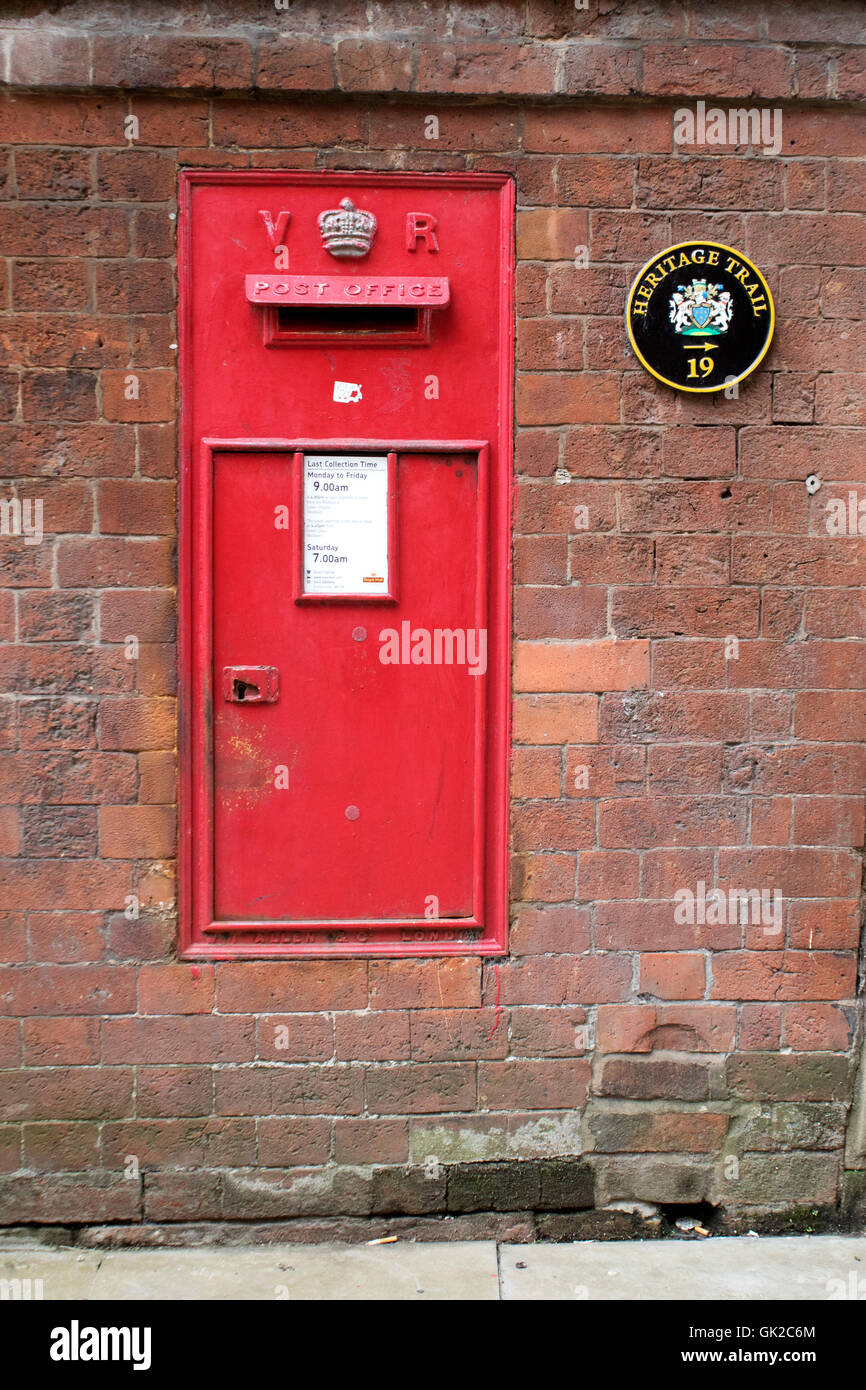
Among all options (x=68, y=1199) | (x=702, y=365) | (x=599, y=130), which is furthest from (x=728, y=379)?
(x=68, y=1199)

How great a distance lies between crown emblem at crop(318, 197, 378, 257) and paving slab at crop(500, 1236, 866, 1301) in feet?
10.9

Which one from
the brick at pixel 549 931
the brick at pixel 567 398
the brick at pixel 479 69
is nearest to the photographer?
the brick at pixel 479 69

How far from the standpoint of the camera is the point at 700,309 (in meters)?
3.42

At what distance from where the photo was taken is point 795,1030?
141 inches

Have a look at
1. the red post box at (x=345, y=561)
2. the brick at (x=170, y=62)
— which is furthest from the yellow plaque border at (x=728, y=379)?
the brick at (x=170, y=62)

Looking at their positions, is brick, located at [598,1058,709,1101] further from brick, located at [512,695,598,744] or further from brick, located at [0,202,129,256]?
brick, located at [0,202,129,256]

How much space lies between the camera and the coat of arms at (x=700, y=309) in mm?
3412

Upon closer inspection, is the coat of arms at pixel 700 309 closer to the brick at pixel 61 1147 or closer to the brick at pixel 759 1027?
the brick at pixel 759 1027

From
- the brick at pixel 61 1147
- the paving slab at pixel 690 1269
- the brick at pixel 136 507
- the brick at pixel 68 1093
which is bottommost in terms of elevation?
the paving slab at pixel 690 1269

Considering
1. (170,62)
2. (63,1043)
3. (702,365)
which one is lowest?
(63,1043)

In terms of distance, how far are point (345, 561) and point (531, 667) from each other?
0.71m

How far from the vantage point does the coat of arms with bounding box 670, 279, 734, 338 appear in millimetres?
3412

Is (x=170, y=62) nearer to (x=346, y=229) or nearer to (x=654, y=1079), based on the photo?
(x=346, y=229)

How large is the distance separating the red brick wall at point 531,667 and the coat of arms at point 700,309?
6.9 inches
